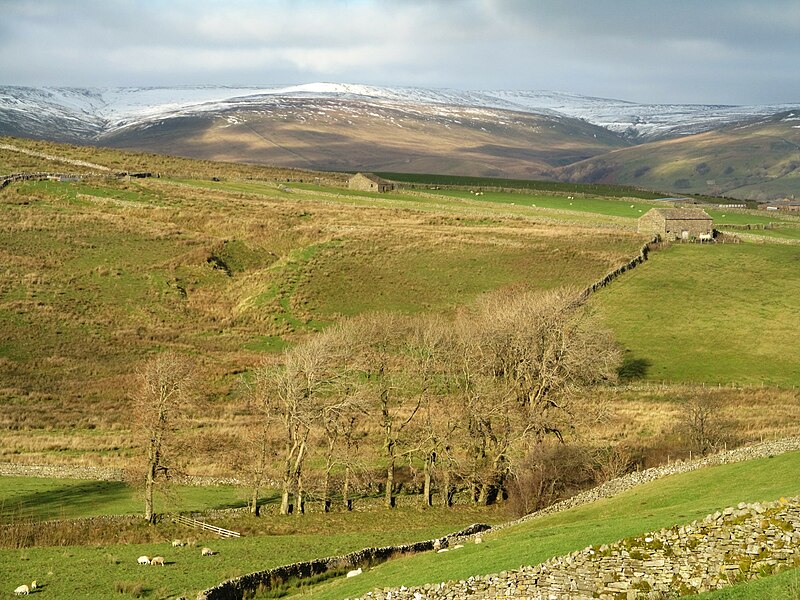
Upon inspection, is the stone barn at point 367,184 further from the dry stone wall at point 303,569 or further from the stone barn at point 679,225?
the dry stone wall at point 303,569

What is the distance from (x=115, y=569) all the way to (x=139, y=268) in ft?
232

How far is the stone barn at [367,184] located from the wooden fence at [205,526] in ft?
418

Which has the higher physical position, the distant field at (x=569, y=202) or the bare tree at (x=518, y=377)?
the distant field at (x=569, y=202)

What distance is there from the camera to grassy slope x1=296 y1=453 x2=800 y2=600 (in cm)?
2284

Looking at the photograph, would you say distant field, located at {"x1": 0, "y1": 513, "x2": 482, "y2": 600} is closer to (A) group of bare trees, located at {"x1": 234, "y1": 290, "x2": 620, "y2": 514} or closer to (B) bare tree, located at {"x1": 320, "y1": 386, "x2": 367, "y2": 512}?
(A) group of bare trees, located at {"x1": 234, "y1": 290, "x2": 620, "y2": 514}

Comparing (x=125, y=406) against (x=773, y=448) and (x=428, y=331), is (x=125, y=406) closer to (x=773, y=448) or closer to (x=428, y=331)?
(x=428, y=331)

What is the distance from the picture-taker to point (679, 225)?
11625 centimetres

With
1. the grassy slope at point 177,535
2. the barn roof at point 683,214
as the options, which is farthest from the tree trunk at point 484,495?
the barn roof at point 683,214

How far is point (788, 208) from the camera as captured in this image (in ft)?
588

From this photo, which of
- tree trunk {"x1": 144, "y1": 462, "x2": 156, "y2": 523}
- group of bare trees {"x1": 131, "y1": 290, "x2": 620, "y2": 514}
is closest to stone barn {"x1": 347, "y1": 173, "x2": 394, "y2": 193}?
group of bare trees {"x1": 131, "y1": 290, "x2": 620, "y2": 514}

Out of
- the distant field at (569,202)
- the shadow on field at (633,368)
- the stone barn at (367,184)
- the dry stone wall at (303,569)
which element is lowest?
the shadow on field at (633,368)

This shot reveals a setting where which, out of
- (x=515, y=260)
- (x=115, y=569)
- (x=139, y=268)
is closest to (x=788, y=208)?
(x=515, y=260)

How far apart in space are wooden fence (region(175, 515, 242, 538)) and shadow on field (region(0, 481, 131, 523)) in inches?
181

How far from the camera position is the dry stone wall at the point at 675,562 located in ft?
58.9
